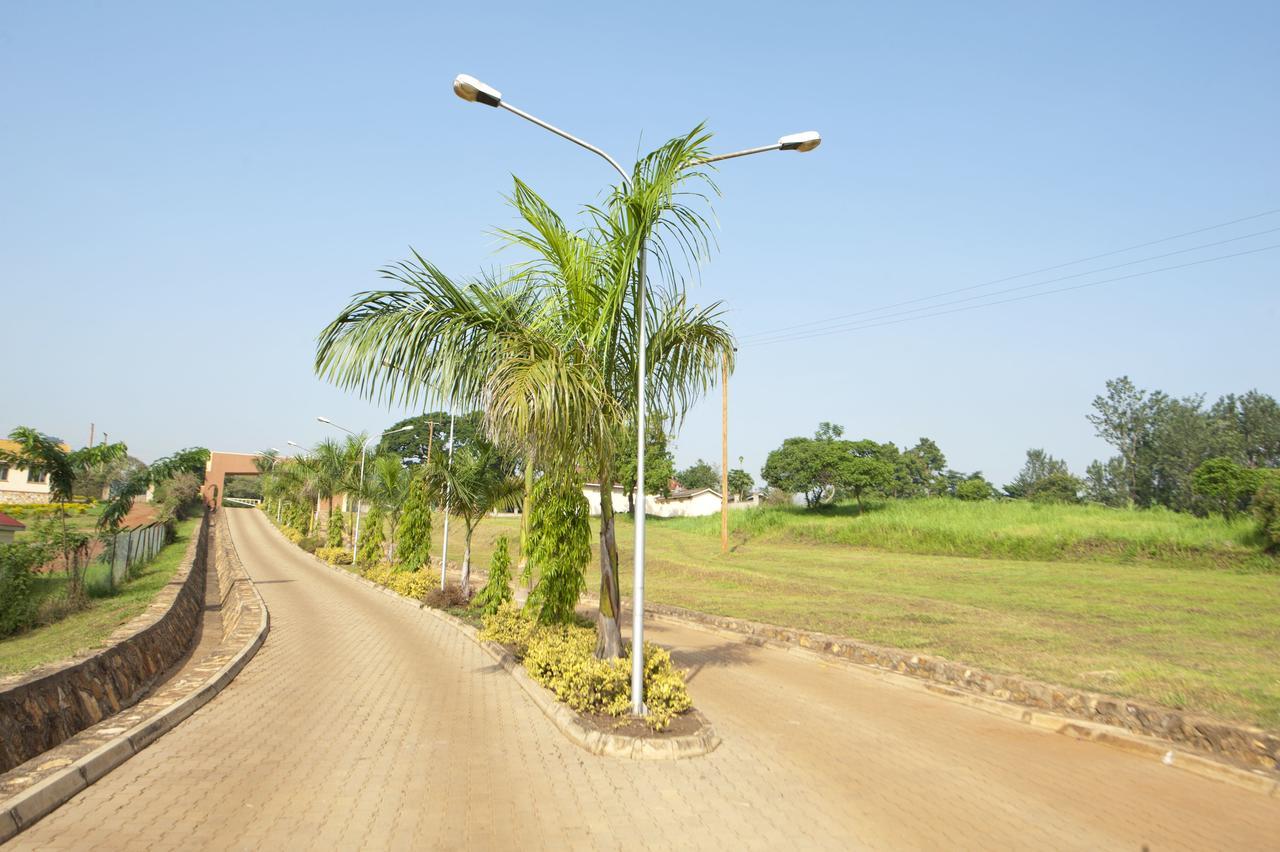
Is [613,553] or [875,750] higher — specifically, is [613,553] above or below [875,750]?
above

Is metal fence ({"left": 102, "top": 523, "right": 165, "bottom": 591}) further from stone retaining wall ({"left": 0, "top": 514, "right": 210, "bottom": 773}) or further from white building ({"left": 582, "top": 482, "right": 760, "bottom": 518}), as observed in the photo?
white building ({"left": 582, "top": 482, "right": 760, "bottom": 518})

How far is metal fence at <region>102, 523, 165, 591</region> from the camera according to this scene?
24000 mm

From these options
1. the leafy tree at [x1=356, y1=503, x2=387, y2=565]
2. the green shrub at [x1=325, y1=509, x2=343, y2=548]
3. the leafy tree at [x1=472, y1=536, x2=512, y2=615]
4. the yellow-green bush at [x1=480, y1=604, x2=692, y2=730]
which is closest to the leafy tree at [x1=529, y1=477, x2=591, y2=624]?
the yellow-green bush at [x1=480, y1=604, x2=692, y2=730]

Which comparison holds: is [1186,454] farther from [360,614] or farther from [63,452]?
[63,452]

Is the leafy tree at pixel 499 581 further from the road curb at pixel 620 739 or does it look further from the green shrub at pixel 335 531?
the green shrub at pixel 335 531

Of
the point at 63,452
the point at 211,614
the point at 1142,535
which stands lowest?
the point at 211,614

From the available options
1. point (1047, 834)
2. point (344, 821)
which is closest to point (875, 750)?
point (1047, 834)

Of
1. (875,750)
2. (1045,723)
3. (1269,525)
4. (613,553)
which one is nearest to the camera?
(875,750)

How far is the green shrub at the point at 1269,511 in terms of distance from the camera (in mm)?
25781

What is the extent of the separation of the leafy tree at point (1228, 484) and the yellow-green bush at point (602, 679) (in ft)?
109

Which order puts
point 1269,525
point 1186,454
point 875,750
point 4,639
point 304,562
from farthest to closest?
point 1186,454 < point 304,562 < point 1269,525 < point 4,639 < point 875,750

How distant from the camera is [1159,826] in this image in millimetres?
5891

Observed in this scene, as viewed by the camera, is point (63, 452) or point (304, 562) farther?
point (304, 562)

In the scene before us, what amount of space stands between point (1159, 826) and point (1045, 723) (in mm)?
3149
